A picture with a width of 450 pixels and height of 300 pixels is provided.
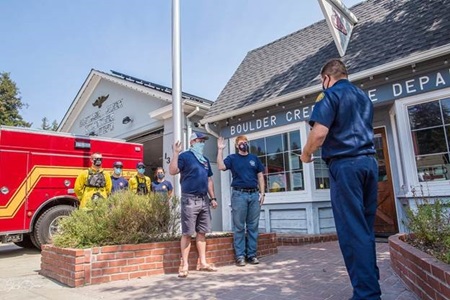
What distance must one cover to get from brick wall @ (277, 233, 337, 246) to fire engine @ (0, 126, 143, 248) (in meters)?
3.80

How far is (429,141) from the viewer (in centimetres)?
542

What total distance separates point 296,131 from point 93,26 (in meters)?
6.69

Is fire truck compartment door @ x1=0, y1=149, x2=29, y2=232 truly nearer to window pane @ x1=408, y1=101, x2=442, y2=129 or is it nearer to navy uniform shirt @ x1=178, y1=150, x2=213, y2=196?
navy uniform shirt @ x1=178, y1=150, x2=213, y2=196

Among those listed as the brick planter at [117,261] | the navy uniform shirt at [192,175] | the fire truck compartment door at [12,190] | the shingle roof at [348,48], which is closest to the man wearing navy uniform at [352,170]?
the navy uniform shirt at [192,175]

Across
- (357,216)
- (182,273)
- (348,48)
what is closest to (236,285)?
(182,273)

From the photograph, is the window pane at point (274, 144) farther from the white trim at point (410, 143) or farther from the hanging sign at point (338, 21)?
the white trim at point (410, 143)

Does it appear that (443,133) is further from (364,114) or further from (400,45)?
(364,114)

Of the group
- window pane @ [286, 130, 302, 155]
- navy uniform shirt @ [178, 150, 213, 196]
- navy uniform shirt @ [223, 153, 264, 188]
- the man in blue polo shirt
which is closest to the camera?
navy uniform shirt @ [178, 150, 213, 196]

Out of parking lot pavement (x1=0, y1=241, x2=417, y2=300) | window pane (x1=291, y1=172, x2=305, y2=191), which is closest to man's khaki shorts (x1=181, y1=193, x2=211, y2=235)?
A: parking lot pavement (x1=0, y1=241, x2=417, y2=300)

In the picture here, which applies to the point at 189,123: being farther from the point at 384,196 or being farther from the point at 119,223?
the point at 119,223

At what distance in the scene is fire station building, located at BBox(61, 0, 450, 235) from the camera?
5430mm

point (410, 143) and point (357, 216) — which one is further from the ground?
point (410, 143)

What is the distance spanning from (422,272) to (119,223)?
10.1 ft

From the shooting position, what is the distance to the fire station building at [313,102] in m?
5.43
